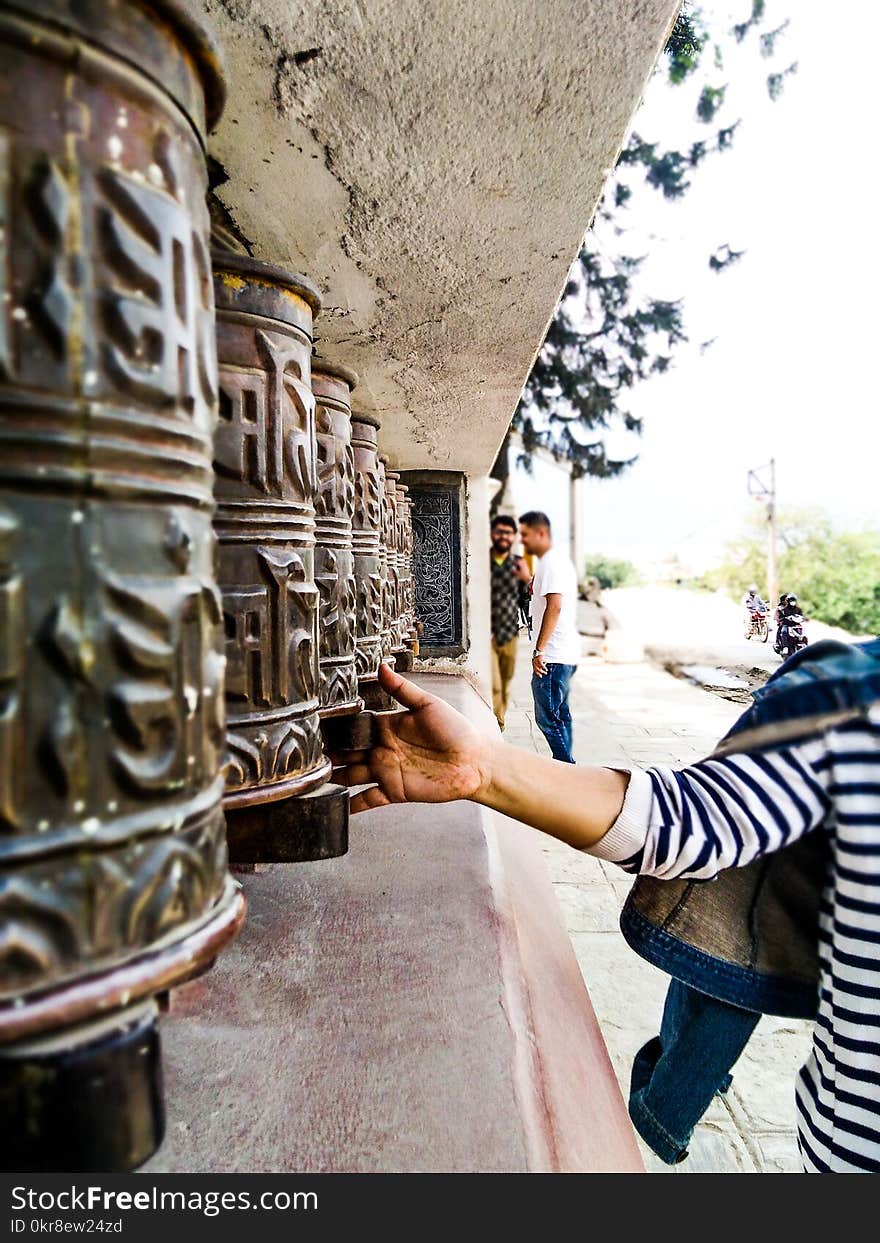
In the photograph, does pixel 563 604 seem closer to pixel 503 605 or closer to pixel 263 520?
pixel 503 605

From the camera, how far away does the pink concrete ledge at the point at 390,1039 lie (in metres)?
0.88

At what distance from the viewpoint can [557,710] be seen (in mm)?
5410

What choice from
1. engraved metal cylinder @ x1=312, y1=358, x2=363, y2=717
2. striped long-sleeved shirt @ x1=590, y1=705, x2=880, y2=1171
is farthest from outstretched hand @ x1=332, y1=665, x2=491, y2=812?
striped long-sleeved shirt @ x1=590, y1=705, x2=880, y2=1171

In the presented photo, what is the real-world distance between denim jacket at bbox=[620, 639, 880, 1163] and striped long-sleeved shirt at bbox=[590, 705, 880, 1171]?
0.11 ft

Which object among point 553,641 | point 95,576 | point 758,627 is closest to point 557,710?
point 553,641

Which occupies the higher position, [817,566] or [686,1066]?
[817,566]

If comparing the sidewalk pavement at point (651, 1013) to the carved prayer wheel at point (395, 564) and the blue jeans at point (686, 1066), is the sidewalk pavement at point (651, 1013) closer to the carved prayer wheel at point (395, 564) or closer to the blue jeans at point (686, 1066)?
the blue jeans at point (686, 1066)

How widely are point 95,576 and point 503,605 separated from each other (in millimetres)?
7339

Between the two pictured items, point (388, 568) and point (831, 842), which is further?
point (388, 568)

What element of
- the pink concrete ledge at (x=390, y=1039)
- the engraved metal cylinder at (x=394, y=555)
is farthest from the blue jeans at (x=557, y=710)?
the pink concrete ledge at (x=390, y=1039)

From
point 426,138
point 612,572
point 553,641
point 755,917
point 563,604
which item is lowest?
point 755,917

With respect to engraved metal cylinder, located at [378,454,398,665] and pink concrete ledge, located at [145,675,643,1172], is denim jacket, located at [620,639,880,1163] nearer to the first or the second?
pink concrete ledge, located at [145,675,643,1172]
